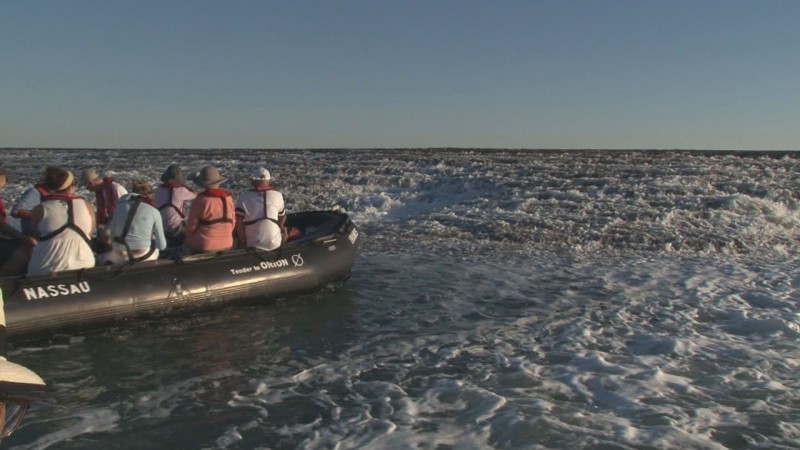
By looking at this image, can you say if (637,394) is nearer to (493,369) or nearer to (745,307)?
(493,369)

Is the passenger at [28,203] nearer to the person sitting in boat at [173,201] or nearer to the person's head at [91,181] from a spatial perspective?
the person's head at [91,181]

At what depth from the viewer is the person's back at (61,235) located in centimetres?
641

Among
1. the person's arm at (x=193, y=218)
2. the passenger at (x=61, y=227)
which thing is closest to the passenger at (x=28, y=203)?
the passenger at (x=61, y=227)

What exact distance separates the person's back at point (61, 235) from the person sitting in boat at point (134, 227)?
35 cm

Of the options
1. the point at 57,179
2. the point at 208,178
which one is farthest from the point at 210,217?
the point at 57,179

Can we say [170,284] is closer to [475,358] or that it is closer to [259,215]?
[259,215]

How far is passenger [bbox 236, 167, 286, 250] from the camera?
8406 mm

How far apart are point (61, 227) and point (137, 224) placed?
81cm

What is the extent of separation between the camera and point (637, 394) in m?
5.32

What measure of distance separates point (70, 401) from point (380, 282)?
4748mm

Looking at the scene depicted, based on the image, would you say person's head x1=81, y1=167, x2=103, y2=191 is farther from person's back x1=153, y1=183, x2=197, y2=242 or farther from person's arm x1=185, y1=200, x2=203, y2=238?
person's arm x1=185, y1=200, x2=203, y2=238

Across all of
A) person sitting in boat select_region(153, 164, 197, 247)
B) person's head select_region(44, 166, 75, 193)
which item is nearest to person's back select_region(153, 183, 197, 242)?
person sitting in boat select_region(153, 164, 197, 247)

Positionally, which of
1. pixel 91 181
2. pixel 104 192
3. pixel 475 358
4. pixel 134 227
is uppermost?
pixel 91 181

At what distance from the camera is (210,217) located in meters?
7.94
